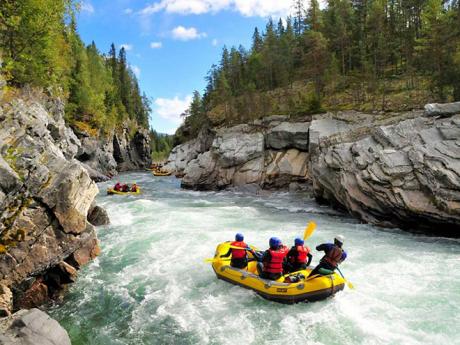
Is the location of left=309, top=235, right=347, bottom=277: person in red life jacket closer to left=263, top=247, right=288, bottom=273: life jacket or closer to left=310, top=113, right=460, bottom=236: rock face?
left=263, top=247, right=288, bottom=273: life jacket

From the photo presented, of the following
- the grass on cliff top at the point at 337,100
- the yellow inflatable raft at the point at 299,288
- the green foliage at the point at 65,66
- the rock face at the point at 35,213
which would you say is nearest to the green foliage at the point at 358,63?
the grass on cliff top at the point at 337,100

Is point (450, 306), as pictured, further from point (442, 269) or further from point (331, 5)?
point (331, 5)

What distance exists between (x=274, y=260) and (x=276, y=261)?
0.07 meters

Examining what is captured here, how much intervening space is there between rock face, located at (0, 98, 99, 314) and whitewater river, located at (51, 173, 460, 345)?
39.7 inches

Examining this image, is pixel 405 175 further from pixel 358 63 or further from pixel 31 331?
pixel 358 63

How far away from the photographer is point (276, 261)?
10.5 meters

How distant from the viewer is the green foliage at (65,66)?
20625 mm

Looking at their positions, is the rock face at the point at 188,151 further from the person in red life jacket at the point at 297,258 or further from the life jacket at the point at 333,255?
the life jacket at the point at 333,255

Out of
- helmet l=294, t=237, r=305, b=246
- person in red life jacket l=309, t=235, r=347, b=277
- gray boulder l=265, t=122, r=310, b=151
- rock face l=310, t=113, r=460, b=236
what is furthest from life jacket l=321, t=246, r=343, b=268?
gray boulder l=265, t=122, r=310, b=151

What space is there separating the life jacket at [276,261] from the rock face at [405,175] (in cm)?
881

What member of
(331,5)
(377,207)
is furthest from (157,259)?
(331,5)

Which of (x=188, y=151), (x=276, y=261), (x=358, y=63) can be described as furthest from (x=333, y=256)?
(x=188, y=151)

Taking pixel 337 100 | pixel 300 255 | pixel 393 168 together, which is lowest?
pixel 300 255

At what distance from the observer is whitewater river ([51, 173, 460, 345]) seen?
8.61m
